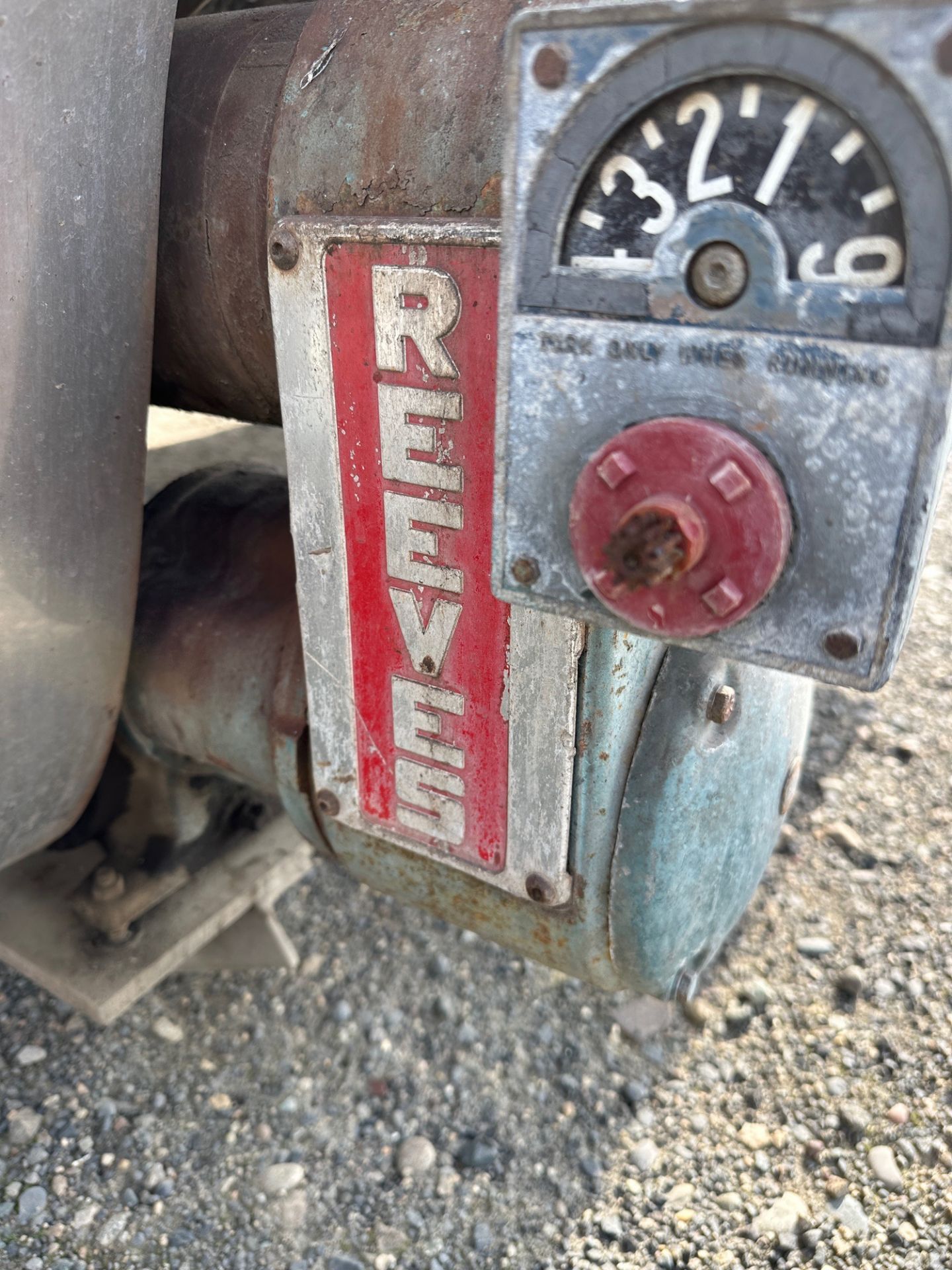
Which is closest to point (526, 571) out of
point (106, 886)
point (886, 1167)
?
point (106, 886)

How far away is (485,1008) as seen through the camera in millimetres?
1377

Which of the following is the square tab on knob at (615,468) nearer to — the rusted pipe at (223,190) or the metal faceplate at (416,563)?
the metal faceplate at (416,563)

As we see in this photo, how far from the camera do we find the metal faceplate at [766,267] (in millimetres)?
424

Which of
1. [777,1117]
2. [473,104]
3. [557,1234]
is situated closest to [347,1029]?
[557,1234]

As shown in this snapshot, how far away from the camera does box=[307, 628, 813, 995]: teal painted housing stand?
751 mm

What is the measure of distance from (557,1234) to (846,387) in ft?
3.31

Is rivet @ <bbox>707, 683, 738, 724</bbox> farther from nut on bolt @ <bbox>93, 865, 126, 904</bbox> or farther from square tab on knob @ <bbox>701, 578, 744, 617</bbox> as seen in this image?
nut on bolt @ <bbox>93, 865, 126, 904</bbox>

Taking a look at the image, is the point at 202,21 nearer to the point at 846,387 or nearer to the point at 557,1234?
the point at 846,387

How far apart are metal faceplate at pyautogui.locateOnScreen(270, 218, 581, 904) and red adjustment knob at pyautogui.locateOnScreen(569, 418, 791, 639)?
0.60ft

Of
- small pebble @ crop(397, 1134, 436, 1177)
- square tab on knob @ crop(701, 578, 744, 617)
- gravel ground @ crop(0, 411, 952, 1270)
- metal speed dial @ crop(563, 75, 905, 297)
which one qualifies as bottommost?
small pebble @ crop(397, 1134, 436, 1177)

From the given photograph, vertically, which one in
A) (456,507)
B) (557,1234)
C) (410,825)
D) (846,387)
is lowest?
(557,1234)

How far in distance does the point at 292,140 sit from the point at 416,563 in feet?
1.01

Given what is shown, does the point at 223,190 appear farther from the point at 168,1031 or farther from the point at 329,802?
the point at 168,1031

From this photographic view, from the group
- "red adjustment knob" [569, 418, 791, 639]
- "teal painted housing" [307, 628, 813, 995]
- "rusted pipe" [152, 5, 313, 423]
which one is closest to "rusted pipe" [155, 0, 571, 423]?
"rusted pipe" [152, 5, 313, 423]
